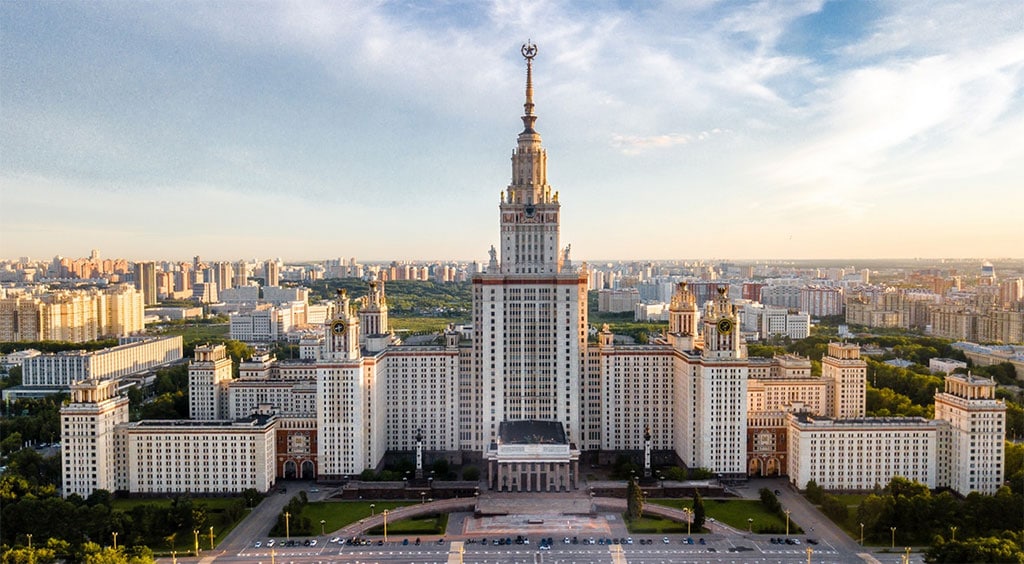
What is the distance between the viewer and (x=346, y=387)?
46875mm

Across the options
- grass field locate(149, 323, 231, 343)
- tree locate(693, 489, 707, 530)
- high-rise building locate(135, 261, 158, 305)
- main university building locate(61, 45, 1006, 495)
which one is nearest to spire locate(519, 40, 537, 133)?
main university building locate(61, 45, 1006, 495)

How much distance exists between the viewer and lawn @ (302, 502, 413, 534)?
39438 mm

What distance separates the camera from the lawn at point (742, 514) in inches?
1511

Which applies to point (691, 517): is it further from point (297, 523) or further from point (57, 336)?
point (57, 336)

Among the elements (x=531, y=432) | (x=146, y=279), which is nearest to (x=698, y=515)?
(x=531, y=432)

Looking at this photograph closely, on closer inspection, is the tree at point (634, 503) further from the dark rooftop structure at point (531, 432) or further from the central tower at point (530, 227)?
the central tower at point (530, 227)

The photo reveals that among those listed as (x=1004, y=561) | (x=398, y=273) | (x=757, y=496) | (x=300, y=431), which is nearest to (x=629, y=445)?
(x=757, y=496)

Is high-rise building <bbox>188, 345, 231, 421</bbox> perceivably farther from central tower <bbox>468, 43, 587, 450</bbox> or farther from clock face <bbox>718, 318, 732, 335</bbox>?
clock face <bbox>718, 318, 732, 335</bbox>

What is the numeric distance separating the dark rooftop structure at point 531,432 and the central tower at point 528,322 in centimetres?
78

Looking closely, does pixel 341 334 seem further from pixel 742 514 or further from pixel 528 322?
pixel 742 514

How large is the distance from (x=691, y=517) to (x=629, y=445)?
12.3 m

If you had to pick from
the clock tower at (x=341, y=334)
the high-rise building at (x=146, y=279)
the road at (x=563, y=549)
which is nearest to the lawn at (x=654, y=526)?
the road at (x=563, y=549)

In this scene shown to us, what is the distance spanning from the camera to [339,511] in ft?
136

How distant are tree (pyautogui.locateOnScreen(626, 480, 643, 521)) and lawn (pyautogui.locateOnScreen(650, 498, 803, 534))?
2765 millimetres
